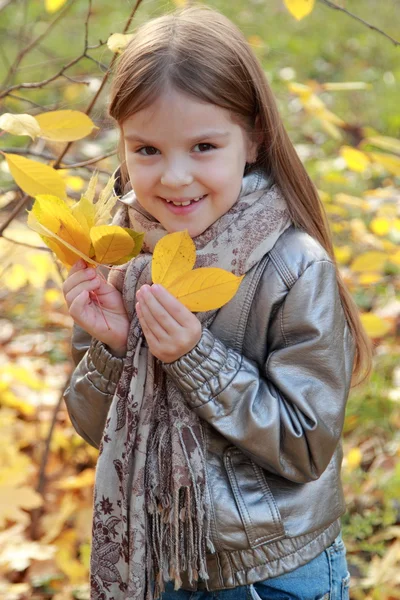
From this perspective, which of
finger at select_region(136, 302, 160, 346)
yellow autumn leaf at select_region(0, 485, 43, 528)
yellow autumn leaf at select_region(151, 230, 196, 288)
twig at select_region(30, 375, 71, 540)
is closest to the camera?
yellow autumn leaf at select_region(151, 230, 196, 288)

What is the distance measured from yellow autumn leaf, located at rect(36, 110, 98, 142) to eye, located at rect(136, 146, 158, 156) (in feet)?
0.33

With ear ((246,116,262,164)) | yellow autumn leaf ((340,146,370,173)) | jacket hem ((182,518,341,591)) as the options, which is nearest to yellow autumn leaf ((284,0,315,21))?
ear ((246,116,262,164))

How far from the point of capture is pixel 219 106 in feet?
4.21

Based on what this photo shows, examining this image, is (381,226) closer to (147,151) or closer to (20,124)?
(147,151)

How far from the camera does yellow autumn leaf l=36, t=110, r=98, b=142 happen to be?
1336mm

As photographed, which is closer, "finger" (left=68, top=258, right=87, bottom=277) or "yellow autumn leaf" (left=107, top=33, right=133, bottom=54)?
"finger" (left=68, top=258, right=87, bottom=277)

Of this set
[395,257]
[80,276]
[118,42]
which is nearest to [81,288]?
[80,276]

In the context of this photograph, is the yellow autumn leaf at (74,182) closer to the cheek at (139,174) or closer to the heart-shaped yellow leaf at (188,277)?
the cheek at (139,174)

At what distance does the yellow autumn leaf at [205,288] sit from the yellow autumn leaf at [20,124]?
35cm

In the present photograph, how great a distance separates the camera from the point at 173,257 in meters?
1.16

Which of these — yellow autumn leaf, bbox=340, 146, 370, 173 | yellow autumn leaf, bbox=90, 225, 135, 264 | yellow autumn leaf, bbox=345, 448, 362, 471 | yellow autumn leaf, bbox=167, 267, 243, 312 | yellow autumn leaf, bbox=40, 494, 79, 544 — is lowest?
yellow autumn leaf, bbox=40, 494, 79, 544

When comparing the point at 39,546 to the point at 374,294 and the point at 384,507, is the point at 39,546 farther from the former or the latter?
the point at 374,294

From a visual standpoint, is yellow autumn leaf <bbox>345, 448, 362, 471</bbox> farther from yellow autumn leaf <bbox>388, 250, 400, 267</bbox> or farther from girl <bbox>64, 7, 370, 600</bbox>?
girl <bbox>64, 7, 370, 600</bbox>

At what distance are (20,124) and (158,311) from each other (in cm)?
38
